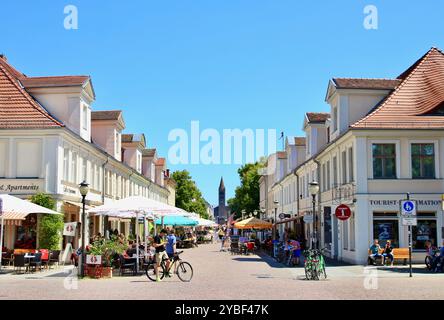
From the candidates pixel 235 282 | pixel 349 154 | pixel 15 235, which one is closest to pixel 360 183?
pixel 349 154

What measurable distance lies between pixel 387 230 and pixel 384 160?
3.31 m

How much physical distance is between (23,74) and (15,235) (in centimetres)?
1180

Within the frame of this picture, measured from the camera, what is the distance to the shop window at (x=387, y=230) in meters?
28.3

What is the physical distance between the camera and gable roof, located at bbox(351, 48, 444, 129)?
28188mm

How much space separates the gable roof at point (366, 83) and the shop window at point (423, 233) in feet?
24.4

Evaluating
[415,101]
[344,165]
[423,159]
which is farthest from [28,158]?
[415,101]

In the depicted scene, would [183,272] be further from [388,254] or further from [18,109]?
[18,109]

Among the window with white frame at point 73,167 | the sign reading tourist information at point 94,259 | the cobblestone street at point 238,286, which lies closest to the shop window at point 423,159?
the cobblestone street at point 238,286

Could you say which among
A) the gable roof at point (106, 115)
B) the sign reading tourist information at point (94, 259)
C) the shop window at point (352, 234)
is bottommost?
the sign reading tourist information at point (94, 259)

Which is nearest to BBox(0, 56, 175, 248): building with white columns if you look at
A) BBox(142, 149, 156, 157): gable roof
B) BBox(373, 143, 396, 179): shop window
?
BBox(373, 143, 396, 179): shop window

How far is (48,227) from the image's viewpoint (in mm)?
27109

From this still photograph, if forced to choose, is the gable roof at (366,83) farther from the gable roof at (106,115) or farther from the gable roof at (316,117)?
the gable roof at (106,115)
